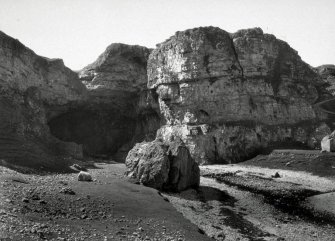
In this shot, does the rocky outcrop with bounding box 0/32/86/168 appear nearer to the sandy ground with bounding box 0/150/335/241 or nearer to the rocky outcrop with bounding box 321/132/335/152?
the sandy ground with bounding box 0/150/335/241

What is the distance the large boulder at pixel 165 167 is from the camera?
97.1 ft

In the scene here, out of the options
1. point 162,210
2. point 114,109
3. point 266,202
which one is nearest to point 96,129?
point 114,109

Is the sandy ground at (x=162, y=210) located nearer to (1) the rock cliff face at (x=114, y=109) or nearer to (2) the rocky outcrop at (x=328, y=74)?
(1) the rock cliff face at (x=114, y=109)

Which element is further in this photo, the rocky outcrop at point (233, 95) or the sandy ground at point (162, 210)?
the rocky outcrop at point (233, 95)

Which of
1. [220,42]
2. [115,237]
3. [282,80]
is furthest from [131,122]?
[115,237]

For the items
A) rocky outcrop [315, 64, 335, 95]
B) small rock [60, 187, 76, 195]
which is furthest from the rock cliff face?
small rock [60, 187, 76, 195]

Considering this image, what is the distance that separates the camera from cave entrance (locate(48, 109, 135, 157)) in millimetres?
61219

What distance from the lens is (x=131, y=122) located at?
2643 inches

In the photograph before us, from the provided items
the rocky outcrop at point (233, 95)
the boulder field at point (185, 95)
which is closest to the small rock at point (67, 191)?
the boulder field at point (185, 95)

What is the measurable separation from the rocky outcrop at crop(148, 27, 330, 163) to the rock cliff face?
17.9ft

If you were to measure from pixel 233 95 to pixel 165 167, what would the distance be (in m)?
26.7

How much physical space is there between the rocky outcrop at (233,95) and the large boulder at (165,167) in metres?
18.4

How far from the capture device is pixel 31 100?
157ft

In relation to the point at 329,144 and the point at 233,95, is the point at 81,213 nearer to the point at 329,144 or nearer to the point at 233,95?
the point at 329,144
